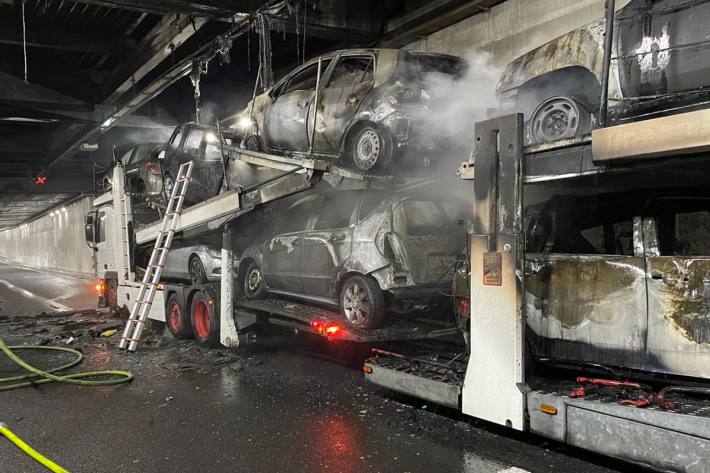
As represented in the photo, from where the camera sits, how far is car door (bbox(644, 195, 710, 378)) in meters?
3.39

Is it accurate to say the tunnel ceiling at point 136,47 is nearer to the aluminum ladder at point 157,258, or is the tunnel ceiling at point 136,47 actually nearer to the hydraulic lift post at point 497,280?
the aluminum ladder at point 157,258

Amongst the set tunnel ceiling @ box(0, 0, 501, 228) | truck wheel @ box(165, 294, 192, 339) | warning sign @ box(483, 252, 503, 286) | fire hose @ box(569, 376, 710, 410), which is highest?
tunnel ceiling @ box(0, 0, 501, 228)

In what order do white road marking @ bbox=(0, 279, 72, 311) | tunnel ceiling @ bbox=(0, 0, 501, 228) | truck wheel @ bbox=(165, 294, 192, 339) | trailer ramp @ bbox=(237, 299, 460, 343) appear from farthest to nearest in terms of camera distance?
white road marking @ bbox=(0, 279, 72, 311)
tunnel ceiling @ bbox=(0, 0, 501, 228)
truck wheel @ bbox=(165, 294, 192, 339)
trailer ramp @ bbox=(237, 299, 460, 343)

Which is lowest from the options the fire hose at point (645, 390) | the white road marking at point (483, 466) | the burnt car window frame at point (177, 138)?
the white road marking at point (483, 466)

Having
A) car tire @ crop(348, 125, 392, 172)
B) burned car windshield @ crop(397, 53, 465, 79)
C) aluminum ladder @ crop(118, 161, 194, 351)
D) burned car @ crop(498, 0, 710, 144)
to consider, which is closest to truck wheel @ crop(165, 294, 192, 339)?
aluminum ladder @ crop(118, 161, 194, 351)

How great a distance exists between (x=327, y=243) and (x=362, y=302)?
91 cm

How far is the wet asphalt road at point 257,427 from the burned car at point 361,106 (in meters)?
2.58

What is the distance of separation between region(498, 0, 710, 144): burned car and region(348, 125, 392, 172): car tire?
1306mm

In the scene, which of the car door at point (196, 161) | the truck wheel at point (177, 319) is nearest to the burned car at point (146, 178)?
the car door at point (196, 161)

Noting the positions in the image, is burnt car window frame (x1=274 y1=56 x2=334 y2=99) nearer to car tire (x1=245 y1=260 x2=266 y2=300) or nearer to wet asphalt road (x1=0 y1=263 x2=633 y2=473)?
car tire (x1=245 y1=260 x2=266 y2=300)

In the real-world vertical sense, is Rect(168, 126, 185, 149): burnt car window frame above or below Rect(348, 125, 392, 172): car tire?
above

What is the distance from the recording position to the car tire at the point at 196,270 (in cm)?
894

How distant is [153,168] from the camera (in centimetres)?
1047

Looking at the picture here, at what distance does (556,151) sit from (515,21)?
249 inches
